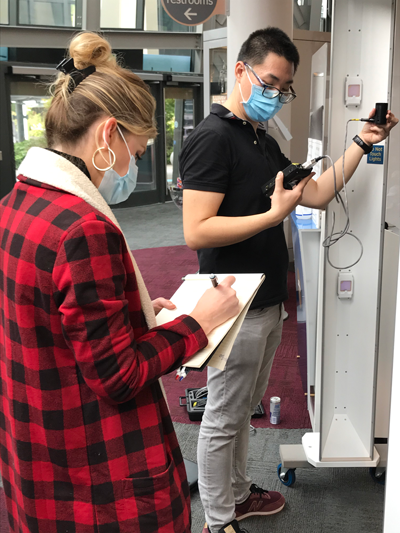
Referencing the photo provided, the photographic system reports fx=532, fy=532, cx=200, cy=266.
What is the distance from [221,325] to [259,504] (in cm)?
135

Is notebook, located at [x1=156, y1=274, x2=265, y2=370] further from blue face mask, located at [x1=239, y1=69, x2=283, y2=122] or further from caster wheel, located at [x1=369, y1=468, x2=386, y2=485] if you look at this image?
caster wheel, located at [x1=369, y1=468, x2=386, y2=485]

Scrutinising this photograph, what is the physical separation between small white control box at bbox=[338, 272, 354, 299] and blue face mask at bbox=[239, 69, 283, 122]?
2.36ft

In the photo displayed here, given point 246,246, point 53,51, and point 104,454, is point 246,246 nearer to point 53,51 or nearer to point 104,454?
point 104,454

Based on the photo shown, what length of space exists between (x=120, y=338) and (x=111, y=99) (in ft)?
1.52

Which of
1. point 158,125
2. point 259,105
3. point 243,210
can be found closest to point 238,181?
point 243,210

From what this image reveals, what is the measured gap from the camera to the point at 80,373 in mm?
1013

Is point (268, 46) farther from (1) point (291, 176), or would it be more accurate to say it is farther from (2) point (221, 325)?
(2) point (221, 325)

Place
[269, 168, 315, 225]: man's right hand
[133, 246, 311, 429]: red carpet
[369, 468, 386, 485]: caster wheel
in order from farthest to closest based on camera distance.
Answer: [133, 246, 311, 429]: red carpet, [369, 468, 386, 485]: caster wheel, [269, 168, 315, 225]: man's right hand

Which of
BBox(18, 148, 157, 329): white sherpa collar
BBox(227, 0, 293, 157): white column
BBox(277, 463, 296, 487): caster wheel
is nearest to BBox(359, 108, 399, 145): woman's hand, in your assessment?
BBox(18, 148, 157, 329): white sherpa collar

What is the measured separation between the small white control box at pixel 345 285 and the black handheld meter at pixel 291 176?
60 cm

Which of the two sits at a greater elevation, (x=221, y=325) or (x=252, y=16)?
(x=252, y=16)

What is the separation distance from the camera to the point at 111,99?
40.8 inches

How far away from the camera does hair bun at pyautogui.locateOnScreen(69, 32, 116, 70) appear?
1088 millimetres

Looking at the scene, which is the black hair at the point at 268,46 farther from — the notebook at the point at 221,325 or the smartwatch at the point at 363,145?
the notebook at the point at 221,325
